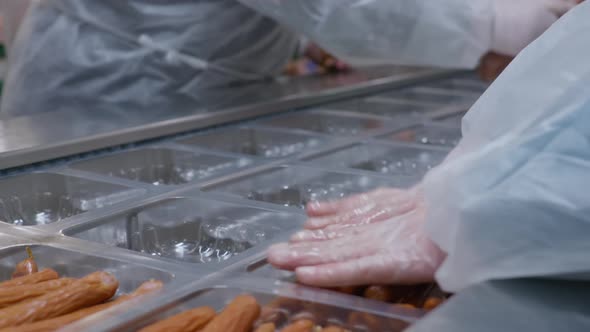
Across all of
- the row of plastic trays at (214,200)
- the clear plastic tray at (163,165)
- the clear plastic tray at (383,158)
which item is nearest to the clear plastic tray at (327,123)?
the row of plastic trays at (214,200)

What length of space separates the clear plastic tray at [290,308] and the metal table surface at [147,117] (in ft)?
2.78

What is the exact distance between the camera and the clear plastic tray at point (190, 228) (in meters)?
1.31

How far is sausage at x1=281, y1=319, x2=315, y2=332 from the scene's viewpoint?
88 centimetres

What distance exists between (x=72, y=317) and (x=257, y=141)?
1255 millimetres

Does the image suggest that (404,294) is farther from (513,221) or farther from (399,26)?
(399,26)

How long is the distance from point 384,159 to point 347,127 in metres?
0.42

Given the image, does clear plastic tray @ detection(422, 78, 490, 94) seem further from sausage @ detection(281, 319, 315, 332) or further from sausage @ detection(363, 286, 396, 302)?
sausage @ detection(281, 319, 315, 332)

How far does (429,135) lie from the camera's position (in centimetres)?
217

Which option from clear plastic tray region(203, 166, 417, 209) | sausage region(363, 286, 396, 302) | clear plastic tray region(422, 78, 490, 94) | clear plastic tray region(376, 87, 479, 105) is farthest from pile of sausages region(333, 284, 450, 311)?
clear plastic tray region(422, 78, 490, 94)

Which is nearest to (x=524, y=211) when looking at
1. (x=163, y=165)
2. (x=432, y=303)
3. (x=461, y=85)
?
(x=432, y=303)

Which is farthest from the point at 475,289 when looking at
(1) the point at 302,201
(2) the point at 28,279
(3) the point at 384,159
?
(3) the point at 384,159

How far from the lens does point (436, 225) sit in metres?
0.90

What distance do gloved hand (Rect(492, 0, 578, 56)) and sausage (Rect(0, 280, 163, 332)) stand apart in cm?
138

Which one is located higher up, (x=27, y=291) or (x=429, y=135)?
(x=27, y=291)
